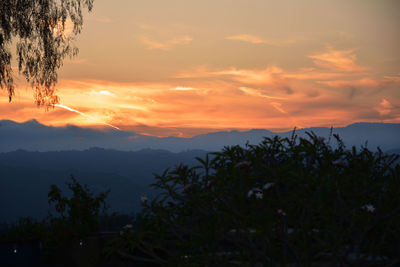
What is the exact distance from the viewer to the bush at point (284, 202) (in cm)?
393

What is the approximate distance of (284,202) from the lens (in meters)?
4.02

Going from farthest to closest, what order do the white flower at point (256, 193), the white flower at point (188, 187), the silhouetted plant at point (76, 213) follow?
the silhouetted plant at point (76, 213) < the white flower at point (188, 187) < the white flower at point (256, 193)

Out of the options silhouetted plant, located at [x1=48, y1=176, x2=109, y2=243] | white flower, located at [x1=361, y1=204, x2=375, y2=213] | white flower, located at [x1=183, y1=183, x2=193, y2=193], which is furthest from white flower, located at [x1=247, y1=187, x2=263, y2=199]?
silhouetted plant, located at [x1=48, y1=176, x2=109, y2=243]

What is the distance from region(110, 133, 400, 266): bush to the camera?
393cm

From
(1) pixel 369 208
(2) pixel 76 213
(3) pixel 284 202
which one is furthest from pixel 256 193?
(2) pixel 76 213

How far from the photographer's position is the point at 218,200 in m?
4.27

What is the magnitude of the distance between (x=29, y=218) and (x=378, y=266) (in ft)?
17.0

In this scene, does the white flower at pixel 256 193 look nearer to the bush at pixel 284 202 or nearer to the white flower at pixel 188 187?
the bush at pixel 284 202

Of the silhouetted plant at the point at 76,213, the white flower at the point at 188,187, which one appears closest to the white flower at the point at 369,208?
the white flower at the point at 188,187

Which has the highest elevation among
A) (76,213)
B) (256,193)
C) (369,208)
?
(256,193)

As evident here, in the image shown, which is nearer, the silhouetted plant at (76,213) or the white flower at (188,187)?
the white flower at (188,187)

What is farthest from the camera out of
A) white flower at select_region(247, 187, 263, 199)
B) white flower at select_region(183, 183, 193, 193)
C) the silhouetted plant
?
the silhouetted plant

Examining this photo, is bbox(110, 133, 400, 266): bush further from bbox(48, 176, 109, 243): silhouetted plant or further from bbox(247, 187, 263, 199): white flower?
bbox(48, 176, 109, 243): silhouetted plant

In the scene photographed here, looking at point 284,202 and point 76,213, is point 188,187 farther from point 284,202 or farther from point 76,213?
point 76,213
